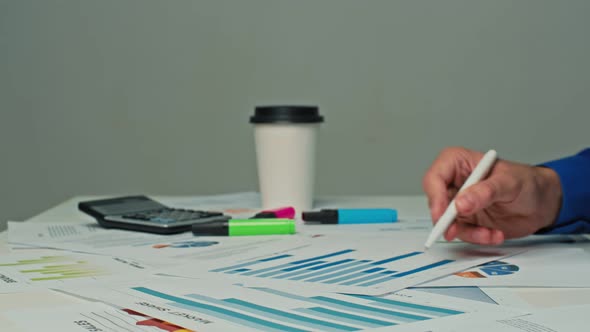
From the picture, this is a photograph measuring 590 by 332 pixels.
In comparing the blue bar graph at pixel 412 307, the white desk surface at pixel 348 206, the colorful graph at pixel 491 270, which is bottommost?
the white desk surface at pixel 348 206

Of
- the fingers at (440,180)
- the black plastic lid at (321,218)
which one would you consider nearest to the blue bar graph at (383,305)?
the fingers at (440,180)

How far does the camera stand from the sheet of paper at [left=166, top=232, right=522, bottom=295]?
0.67 metres

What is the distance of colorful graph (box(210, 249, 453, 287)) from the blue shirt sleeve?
0.22 metres

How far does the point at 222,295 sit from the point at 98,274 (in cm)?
15

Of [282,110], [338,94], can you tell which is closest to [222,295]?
[282,110]

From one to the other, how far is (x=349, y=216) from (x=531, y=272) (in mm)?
379

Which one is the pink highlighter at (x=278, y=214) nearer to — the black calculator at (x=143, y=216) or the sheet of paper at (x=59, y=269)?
the black calculator at (x=143, y=216)

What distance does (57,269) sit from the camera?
0.74 metres

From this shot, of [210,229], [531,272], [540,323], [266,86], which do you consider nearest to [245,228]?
[210,229]

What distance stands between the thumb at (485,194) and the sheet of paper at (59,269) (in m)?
0.31

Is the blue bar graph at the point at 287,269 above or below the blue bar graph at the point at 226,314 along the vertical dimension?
below

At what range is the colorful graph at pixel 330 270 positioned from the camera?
0.68m

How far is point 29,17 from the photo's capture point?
7.31 feet

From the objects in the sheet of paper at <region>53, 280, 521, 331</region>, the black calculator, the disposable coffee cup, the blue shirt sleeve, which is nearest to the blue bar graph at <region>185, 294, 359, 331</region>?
the sheet of paper at <region>53, 280, 521, 331</region>
